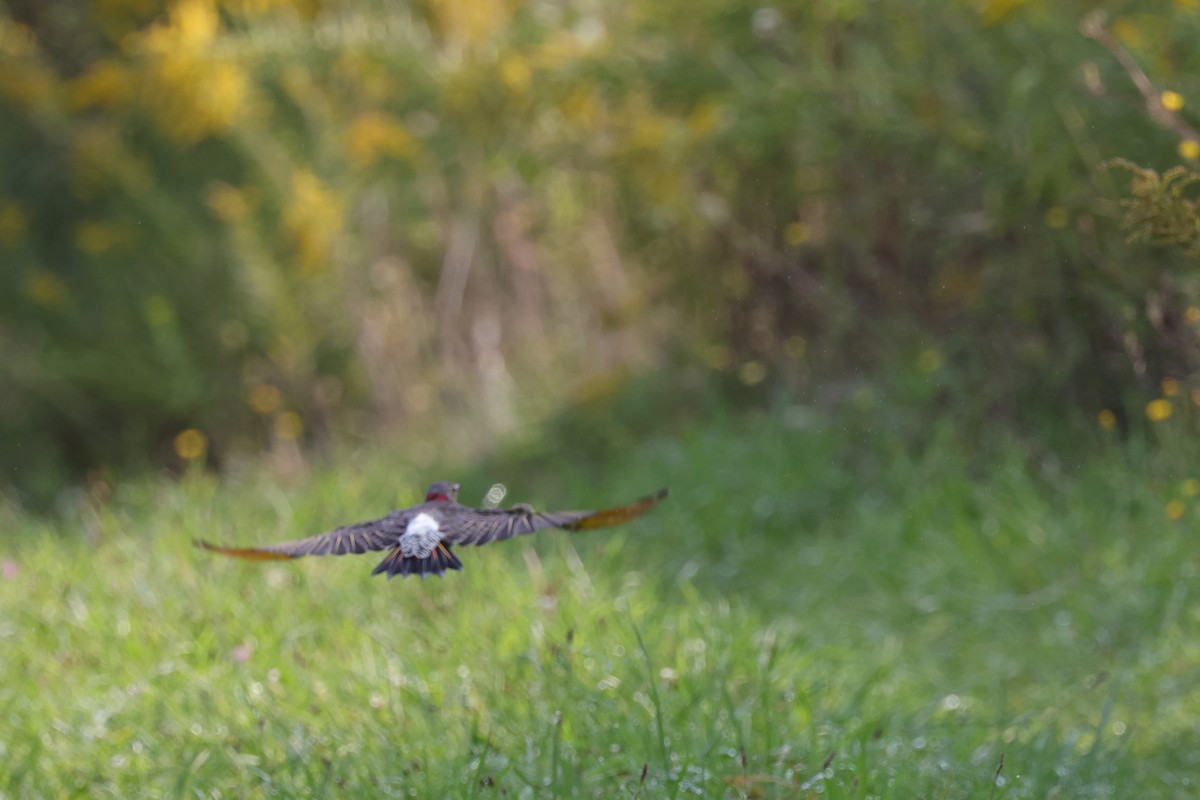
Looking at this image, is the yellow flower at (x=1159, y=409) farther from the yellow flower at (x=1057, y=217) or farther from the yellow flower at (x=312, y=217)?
the yellow flower at (x=312, y=217)

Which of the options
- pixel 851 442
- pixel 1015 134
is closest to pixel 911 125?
pixel 1015 134

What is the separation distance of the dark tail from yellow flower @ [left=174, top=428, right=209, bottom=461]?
4.67 meters

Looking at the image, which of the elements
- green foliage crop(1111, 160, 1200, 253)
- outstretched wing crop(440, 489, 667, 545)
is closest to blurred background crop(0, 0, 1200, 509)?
green foliage crop(1111, 160, 1200, 253)

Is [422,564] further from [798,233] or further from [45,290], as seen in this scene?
[45,290]

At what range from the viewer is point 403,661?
111 inches

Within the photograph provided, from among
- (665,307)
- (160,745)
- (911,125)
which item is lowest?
(160,745)

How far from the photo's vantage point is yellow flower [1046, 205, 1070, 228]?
13.1ft

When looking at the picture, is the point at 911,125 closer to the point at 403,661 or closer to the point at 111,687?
the point at 403,661

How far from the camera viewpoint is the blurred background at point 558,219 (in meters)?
4.04

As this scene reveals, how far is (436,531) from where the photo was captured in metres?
1.70

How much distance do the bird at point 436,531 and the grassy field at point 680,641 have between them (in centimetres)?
57

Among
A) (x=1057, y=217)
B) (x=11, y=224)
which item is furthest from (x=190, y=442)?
(x=1057, y=217)

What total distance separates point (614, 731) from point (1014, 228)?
249 centimetres

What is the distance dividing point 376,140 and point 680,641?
11.3 ft
